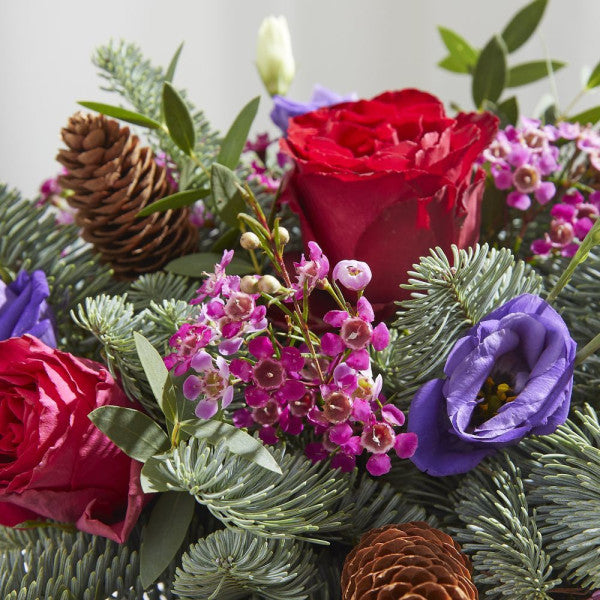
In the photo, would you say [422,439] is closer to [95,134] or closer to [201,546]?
[201,546]

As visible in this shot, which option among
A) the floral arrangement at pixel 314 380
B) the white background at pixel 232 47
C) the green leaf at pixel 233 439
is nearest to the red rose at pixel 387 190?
the floral arrangement at pixel 314 380

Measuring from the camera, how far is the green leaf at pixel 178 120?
16.1 inches

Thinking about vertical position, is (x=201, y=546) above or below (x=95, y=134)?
below

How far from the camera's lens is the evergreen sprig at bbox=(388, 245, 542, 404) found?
33 centimetres

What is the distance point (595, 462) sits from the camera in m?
0.31

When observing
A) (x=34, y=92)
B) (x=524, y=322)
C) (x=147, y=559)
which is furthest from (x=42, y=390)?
(x=34, y=92)

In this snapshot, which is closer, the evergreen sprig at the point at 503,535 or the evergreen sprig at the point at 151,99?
the evergreen sprig at the point at 503,535

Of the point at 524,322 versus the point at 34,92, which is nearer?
the point at 524,322

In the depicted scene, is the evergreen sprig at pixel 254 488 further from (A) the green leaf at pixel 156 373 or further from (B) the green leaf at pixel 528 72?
(B) the green leaf at pixel 528 72

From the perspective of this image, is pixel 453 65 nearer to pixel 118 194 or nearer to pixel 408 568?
pixel 118 194

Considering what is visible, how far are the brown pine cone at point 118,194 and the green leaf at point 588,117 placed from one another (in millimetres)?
238

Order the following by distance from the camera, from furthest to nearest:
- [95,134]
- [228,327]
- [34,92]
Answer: [34,92] < [95,134] < [228,327]

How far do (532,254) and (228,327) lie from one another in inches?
9.1

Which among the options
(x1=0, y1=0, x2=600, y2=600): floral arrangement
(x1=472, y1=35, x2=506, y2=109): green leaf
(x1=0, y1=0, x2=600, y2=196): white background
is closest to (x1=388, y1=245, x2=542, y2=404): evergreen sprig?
(x1=0, y1=0, x2=600, y2=600): floral arrangement
